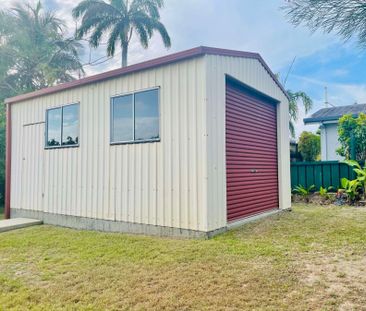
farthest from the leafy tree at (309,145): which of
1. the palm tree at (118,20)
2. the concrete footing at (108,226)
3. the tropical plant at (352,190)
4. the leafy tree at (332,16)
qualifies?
the leafy tree at (332,16)

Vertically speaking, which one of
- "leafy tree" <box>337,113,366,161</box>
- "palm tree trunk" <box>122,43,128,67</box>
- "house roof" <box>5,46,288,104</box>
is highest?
"palm tree trunk" <box>122,43,128,67</box>

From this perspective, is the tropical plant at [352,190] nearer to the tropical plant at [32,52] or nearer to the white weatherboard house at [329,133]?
the white weatherboard house at [329,133]

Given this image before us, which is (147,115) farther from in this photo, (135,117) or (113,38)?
(113,38)

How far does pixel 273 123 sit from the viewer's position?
7961mm

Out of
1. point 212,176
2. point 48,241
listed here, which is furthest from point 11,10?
point 212,176

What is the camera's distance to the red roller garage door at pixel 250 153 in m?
6.02

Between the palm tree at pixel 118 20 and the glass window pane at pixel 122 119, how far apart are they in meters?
13.6

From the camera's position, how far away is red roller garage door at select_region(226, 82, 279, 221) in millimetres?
6023

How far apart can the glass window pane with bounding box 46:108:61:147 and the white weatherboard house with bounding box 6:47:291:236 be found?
26mm

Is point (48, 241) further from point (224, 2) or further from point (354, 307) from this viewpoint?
point (224, 2)

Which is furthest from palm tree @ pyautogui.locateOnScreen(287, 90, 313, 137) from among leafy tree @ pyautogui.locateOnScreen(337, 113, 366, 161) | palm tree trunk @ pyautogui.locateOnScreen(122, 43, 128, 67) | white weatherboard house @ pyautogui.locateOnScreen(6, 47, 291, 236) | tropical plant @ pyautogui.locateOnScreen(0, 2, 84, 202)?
tropical plant @ pyautogui.locateOnScreen(0, 2, 84, 202)

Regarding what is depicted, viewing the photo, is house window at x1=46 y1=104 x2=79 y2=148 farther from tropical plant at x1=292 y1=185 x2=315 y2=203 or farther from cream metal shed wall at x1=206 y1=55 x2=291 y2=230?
tropical plant at x1=292 y1=185 x2=315 y2=203

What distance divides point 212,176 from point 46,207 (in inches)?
195

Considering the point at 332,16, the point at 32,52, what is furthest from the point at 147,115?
the point at 32,52
